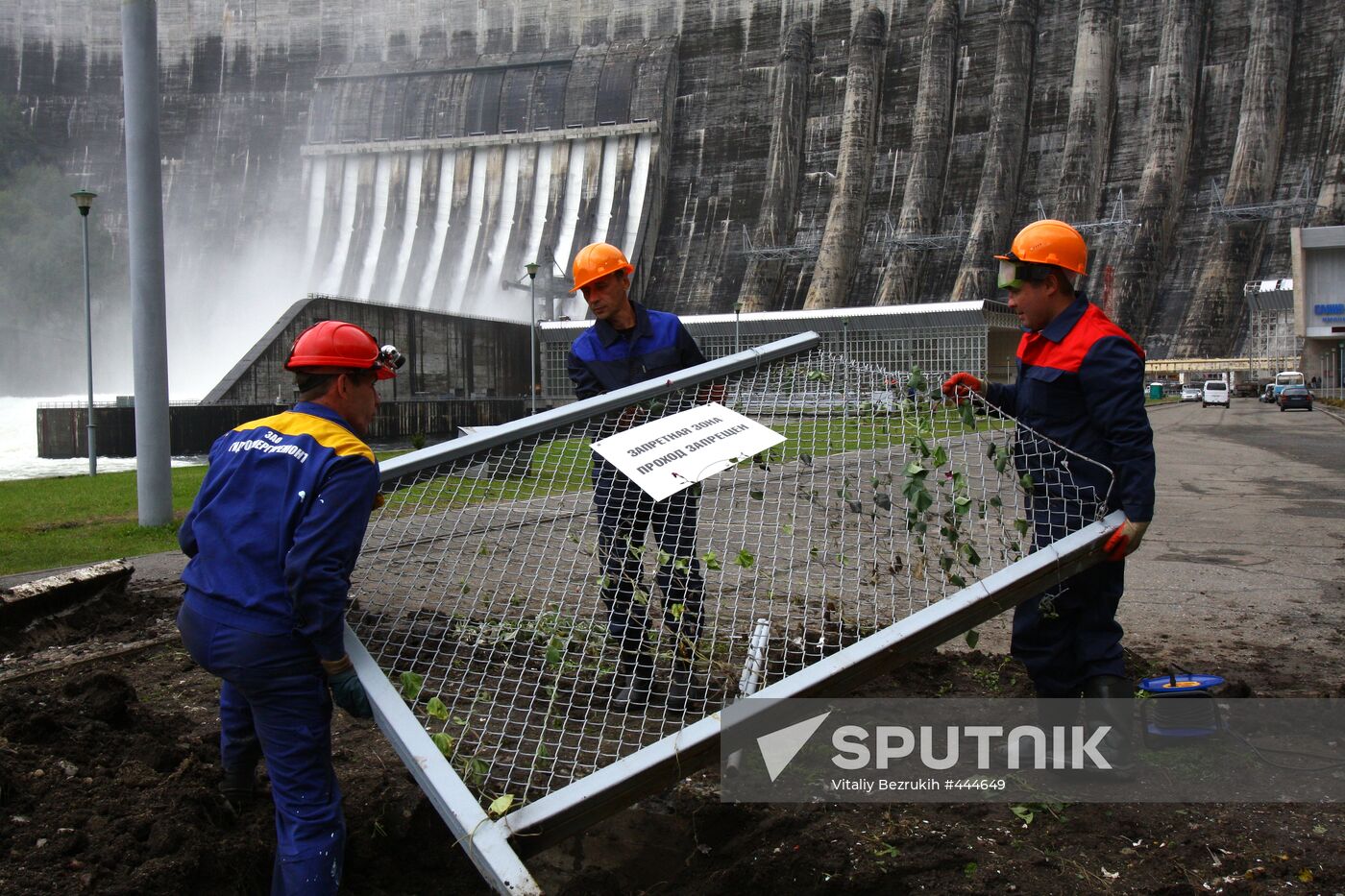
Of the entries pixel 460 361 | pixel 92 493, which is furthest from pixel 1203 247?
pixel 92 493

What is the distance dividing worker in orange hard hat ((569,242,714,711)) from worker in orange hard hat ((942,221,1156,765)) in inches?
42.1

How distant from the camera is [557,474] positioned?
3.78 metres

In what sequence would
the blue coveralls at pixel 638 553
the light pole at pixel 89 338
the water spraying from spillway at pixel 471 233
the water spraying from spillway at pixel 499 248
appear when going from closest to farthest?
the blue coveralls at pixel 638 553, the light pole at pixel 89 338, the water spraying from spillway at pixel 499 248, the water spraying from spillway at pixel 471 233

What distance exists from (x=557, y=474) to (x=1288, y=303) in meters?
40.4

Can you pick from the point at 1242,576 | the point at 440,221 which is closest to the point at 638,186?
the point at 440,221

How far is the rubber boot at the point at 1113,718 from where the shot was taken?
3268 millimetres

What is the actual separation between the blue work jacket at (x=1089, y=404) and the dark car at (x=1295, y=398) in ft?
108

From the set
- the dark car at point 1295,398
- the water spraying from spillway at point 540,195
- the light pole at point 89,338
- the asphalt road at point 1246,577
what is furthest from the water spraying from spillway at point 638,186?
the asphalt road at point 1246,577

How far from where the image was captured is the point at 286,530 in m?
2.55

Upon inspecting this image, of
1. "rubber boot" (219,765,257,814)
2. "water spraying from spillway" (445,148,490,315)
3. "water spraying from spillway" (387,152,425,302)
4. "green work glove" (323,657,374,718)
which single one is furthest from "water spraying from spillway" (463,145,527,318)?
"green work glove" (323,657,374,718)

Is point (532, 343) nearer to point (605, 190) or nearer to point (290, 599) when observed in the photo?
point (290, 599)

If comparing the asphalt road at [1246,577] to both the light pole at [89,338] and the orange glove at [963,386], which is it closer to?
the orange glove at [963,386]

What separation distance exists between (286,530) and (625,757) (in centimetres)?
99

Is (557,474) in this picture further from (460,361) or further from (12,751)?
(460,361)
